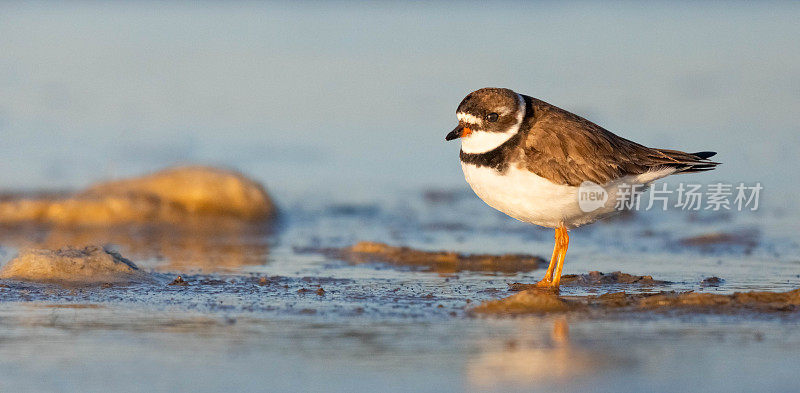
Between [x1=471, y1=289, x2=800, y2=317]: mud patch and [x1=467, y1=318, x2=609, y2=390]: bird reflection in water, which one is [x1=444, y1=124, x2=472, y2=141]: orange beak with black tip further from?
[x1=467, y1=318, x2=609, y2=390]: bird reflection in water

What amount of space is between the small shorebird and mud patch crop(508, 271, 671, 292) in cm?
20

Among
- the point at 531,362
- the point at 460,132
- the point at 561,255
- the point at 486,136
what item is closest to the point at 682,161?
the point at 561,255

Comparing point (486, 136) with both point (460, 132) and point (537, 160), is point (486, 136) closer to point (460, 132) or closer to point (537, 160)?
point (460, 132)

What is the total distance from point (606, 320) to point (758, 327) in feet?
2.51

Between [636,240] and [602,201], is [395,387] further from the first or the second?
[636,240]

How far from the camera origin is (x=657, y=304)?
5.77 meters

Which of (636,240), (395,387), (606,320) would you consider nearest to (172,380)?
(395,387)

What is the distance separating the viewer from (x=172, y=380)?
4.07m

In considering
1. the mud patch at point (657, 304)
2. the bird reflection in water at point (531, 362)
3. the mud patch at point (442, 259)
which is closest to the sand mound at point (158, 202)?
the mud patch at point (442, 259)

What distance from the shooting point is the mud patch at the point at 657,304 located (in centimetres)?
564

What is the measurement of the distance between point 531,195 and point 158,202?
225 inches

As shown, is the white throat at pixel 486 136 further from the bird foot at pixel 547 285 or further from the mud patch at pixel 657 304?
the mud patch at pixel 657 304

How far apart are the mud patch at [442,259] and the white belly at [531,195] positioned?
1.09 metres

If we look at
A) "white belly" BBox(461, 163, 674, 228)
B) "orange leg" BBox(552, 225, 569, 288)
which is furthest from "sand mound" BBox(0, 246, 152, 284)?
"orange leg" BBox(552, 225, 569, 288)
